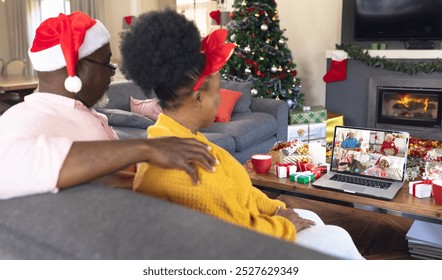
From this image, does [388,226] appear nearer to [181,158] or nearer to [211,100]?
[211,100]

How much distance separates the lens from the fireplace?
474 centimetres

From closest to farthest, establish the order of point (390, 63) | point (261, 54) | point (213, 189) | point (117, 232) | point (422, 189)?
point (117, 232) → point (213, 189) → point (422, 189) → point (261, 54) → point (390, 63)

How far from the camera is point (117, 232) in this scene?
2.07 feet

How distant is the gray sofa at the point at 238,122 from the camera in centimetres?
329

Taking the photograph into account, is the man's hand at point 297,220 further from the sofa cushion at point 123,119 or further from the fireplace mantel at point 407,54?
the fireplace mantel at point 407,54

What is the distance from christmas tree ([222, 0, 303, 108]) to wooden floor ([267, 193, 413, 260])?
1.99 m

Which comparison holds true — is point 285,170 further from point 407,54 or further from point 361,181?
point 407,54

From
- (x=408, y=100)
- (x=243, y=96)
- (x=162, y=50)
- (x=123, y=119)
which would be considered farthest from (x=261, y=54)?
(x=162, y=50)

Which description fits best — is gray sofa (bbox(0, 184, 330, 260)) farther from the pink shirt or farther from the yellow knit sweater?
the yellow knit sweater

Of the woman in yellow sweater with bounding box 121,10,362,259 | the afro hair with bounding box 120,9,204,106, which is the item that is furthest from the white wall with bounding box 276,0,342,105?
the afro hair with bounding box 120,9,204,106

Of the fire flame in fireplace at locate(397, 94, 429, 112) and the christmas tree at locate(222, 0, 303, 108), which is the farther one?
the fire flame in fireplace at locate(397, 94, 429, 112)

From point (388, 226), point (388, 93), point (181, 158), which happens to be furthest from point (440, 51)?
point (181, 158)

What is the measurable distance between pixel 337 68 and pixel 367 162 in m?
3.13

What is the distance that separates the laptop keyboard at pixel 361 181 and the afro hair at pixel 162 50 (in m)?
1.28
